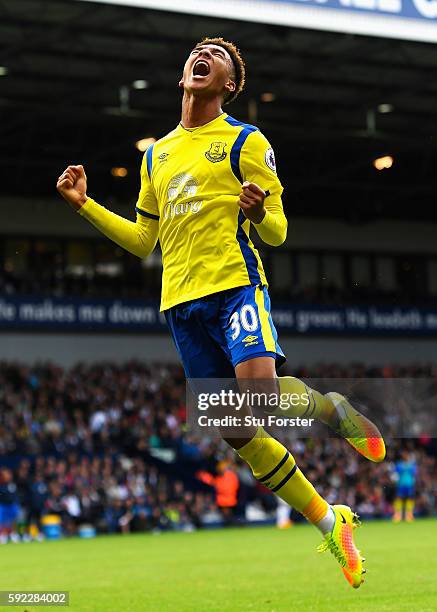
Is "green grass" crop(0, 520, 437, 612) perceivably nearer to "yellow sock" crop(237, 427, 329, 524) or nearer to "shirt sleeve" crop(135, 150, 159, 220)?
"yellow sock" crop(237, 427, 329, 524)

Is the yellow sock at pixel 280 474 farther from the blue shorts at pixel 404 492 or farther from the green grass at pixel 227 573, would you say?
the blue shorts at pixel 404 492

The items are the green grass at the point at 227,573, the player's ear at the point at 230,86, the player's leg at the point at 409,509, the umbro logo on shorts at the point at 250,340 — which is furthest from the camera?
the player's leg at the point at 409,509

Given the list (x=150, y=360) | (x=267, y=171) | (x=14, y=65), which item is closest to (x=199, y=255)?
(x=267, y=171)

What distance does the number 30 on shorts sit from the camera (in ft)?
19.3

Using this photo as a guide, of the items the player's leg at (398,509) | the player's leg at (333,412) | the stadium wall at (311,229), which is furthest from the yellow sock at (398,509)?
the player's leg at (333,412)

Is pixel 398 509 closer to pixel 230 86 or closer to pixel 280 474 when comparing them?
pixel 280 474

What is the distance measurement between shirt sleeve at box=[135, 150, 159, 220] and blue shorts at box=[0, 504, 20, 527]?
56.3ft

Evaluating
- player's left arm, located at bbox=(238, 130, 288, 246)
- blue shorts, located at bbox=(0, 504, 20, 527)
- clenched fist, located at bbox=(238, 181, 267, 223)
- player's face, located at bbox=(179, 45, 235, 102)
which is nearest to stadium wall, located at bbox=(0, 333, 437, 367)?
blue shorts, located at bbox=(0, 504, 20, 527)

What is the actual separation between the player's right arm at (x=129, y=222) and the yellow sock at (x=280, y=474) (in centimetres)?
130

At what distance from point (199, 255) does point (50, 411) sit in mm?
22113

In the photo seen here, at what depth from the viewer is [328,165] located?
112ft

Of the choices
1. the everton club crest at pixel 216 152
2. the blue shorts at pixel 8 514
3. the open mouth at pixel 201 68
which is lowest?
the blue shorts at pixel 8 514

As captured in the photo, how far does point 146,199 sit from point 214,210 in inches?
25.7

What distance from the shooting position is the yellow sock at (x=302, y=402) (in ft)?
20.2
